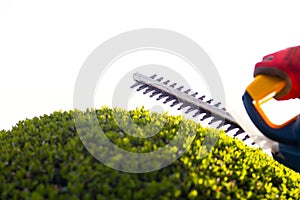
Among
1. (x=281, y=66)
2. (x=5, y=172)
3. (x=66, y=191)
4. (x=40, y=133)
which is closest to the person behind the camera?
(x=66, y=191)

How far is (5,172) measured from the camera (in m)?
4.04

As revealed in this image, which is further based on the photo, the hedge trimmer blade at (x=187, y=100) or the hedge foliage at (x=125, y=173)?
the hedge trimmer blade at (x=187, y=100)

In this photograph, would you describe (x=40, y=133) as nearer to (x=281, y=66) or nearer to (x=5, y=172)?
(x=5, y=172)

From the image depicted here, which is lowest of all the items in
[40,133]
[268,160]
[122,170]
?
[268,160]

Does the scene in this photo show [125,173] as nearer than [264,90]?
Yes

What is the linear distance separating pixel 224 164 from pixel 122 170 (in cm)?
124

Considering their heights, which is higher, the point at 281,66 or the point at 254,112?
the point at 281,66

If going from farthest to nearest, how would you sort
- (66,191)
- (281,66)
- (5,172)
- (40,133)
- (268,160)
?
(268,160) → (40,133) → (281,66) → (5,172) → (66,191)

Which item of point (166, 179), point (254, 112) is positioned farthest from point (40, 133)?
point (254, 112)

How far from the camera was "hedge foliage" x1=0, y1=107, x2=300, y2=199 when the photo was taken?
3.57m

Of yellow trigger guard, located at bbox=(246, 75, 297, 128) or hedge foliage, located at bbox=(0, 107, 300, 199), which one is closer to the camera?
hedge foliage, located at bbox=(0, 107, 300, 199)

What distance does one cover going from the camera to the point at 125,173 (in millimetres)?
3736

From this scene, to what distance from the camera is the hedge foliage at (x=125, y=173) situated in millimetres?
3570

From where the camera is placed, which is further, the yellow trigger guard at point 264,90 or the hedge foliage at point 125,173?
the yellow trigger guard at point 264,90
